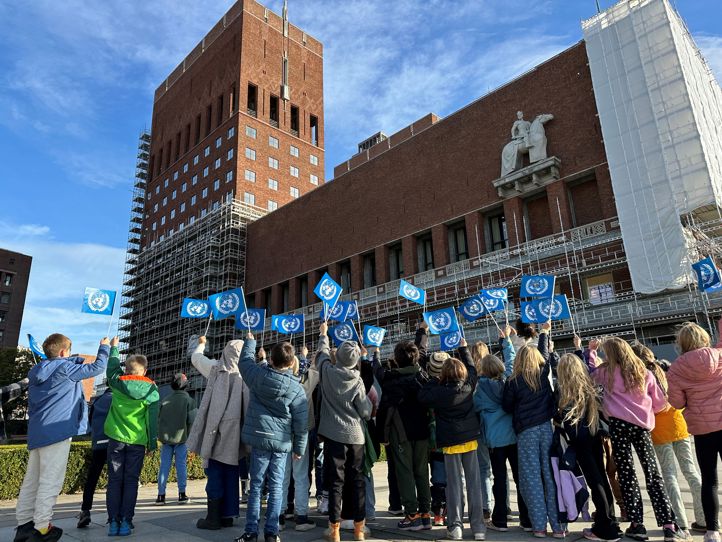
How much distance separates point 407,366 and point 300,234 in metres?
34.6

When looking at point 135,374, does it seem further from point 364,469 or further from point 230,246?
point 230,246

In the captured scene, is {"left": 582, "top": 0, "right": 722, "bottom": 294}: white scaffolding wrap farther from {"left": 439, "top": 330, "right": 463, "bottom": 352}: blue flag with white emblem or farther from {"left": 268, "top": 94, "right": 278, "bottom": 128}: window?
{"left": 268, "top": 94, "right": 278, "bottom": 128}: window

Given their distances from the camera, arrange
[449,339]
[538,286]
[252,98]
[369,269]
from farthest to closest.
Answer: [252,98], [369,269], [449,339], [538,286]

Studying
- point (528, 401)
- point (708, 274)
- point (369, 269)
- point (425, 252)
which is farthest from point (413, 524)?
point (369, 269)

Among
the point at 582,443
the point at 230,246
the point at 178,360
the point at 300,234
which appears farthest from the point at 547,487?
the point at 178,360

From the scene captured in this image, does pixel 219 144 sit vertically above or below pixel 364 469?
above

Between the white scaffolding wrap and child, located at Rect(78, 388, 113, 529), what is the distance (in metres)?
19.3

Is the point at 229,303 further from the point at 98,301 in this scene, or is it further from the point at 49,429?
the point at 49,429

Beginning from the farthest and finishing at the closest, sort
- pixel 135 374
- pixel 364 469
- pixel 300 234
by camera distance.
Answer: pixel 300 234
pixel 135 374
pixel 364 469

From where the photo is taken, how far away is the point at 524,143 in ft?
83.8

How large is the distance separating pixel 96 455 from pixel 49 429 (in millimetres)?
1253

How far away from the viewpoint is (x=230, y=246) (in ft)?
146

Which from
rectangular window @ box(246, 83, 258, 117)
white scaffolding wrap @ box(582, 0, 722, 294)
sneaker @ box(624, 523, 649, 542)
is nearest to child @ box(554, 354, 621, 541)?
sneaker @ box(624, 523, 649, 542)

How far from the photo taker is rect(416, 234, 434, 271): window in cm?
3019
